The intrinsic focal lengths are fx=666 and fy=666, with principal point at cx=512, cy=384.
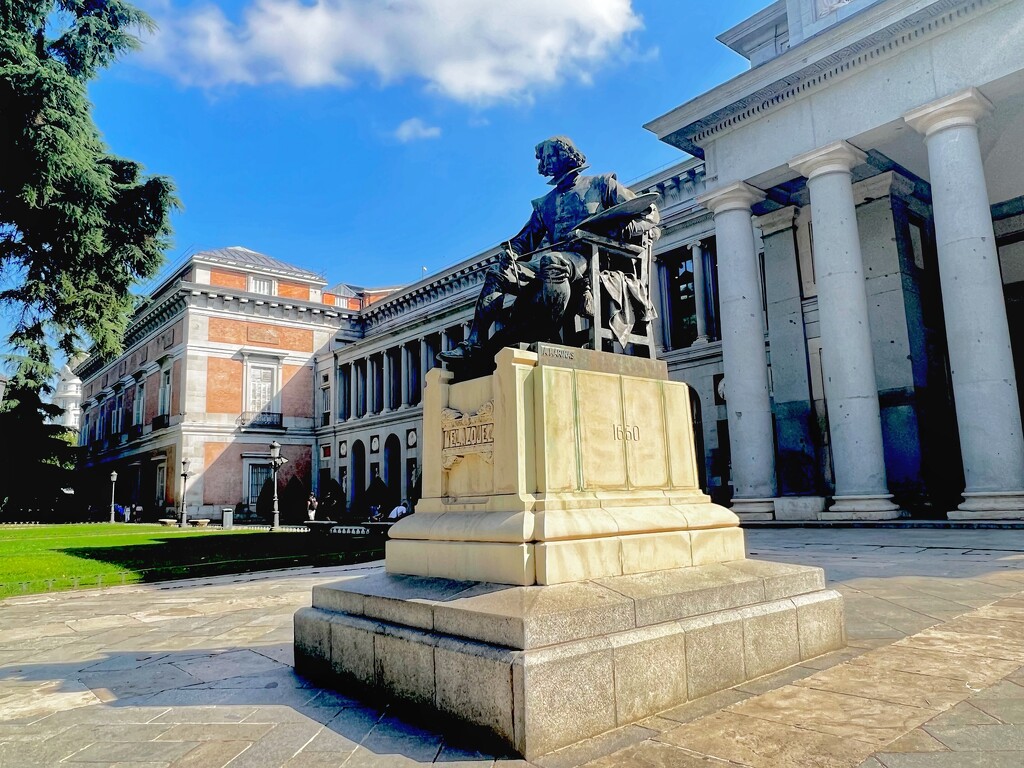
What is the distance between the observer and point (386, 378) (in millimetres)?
45781

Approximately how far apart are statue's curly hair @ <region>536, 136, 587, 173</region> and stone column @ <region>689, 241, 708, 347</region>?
74.6ft

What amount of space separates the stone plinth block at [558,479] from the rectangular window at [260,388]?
4569 cm

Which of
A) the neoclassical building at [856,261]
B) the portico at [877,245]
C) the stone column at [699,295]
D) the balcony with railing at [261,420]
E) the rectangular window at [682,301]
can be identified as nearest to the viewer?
the portico at [877,245]

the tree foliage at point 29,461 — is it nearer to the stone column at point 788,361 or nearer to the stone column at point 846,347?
the stone column at point 788,361

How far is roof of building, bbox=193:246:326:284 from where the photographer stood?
47131mm

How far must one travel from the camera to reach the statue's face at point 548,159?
5.12 metres

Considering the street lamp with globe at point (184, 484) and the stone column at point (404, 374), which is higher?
the stone column at point (404, 374)

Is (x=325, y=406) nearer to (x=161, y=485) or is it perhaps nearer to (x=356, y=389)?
(x=356, y=389)

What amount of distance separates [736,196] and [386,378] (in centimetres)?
3163

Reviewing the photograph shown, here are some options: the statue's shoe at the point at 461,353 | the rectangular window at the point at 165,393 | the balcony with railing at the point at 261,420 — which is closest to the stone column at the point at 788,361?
the statue's shoe at the point at 461,353

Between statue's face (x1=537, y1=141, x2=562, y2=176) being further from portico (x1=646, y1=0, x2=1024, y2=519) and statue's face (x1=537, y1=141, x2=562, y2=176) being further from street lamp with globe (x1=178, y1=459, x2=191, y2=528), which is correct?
street lamp with globe (x1=178, y1=459, x2=191, y2=528)

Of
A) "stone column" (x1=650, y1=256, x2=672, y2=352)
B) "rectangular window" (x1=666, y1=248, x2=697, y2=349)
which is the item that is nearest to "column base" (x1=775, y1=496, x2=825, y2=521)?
"rectangular window" (x1=666, y1=248, x2=697, y2=349)

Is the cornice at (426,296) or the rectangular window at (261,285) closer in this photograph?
the cornice at (426,296)

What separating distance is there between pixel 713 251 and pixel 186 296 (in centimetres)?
3464
